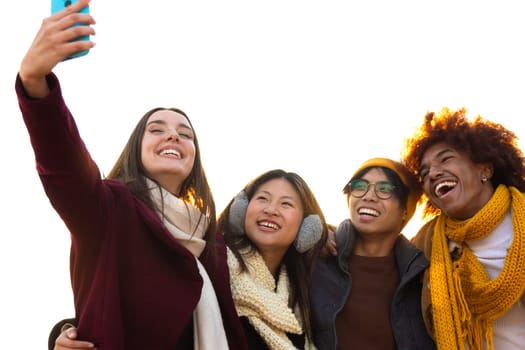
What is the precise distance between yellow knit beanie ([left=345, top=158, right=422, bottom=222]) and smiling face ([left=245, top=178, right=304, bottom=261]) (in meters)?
0.75

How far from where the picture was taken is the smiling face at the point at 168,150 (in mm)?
3289

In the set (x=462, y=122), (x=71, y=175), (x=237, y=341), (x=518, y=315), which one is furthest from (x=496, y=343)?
(x=71, y=175)

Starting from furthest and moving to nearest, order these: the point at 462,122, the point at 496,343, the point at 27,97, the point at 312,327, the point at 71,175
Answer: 1. the point at 462,122
2. the point at 496,343
3. the point at 312,327
4. the point at 71,175
5. the point at 27,97

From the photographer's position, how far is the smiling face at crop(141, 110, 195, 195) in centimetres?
329

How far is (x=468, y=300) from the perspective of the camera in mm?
4078

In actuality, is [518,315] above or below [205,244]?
below

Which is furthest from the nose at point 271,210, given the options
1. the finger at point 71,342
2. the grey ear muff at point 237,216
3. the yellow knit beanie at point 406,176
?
the finger at point 71,342

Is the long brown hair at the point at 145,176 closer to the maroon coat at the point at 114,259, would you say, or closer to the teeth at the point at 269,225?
the maroon coat at the point at 114,259

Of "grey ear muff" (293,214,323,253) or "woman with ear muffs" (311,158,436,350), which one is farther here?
"grey ear muff" (293,214,323,253)

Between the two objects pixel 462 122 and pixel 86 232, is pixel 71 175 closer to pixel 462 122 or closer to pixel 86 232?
pixel 86 232

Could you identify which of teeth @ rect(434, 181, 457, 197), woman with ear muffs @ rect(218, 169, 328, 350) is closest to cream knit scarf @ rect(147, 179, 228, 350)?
woman with ear muffs @ rect(218, 169, 328, 350)

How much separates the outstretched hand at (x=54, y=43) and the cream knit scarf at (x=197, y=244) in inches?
46.0

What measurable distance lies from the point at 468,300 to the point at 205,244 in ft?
6.59

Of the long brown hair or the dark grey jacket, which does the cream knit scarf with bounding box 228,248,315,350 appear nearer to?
the dark grey jacket
